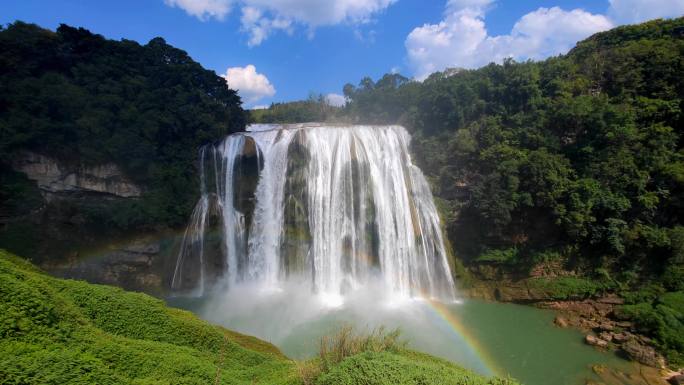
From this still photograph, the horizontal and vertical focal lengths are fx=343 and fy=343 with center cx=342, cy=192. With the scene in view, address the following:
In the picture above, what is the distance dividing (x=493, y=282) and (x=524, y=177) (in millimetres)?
5160

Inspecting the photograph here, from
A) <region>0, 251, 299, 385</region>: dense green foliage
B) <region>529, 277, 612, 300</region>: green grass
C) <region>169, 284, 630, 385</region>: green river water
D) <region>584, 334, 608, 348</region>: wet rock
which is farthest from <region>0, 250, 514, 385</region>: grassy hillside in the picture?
<region>529, 277, 612, 300</region>: green grass

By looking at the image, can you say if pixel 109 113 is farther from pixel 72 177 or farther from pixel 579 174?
pixel 579 174

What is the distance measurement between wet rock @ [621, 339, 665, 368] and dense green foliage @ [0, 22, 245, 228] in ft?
61.4

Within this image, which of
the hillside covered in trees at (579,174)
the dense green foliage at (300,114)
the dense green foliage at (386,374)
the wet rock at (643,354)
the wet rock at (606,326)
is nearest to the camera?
the dense green foliage at (386,374)

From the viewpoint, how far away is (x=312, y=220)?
17.0 m

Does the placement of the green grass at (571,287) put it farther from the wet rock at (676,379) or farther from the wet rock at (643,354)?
the wet rock at (676,379)

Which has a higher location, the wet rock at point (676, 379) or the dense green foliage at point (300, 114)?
the dense green foliage at point (300, 114)

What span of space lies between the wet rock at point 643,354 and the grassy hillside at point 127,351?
8861mm

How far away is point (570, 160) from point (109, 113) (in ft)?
73.8

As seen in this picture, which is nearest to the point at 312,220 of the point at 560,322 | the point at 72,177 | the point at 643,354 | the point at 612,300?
the point at 560,322

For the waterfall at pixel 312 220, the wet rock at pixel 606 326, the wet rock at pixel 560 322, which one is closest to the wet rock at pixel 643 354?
the wet rock at pixel 606 326

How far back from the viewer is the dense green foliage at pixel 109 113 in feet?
51.7

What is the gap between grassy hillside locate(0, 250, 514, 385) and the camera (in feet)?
15.3

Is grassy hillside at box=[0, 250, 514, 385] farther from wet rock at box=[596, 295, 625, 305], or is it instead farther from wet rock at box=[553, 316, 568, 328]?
wet rock at box=[596, 295, 625, 305]
